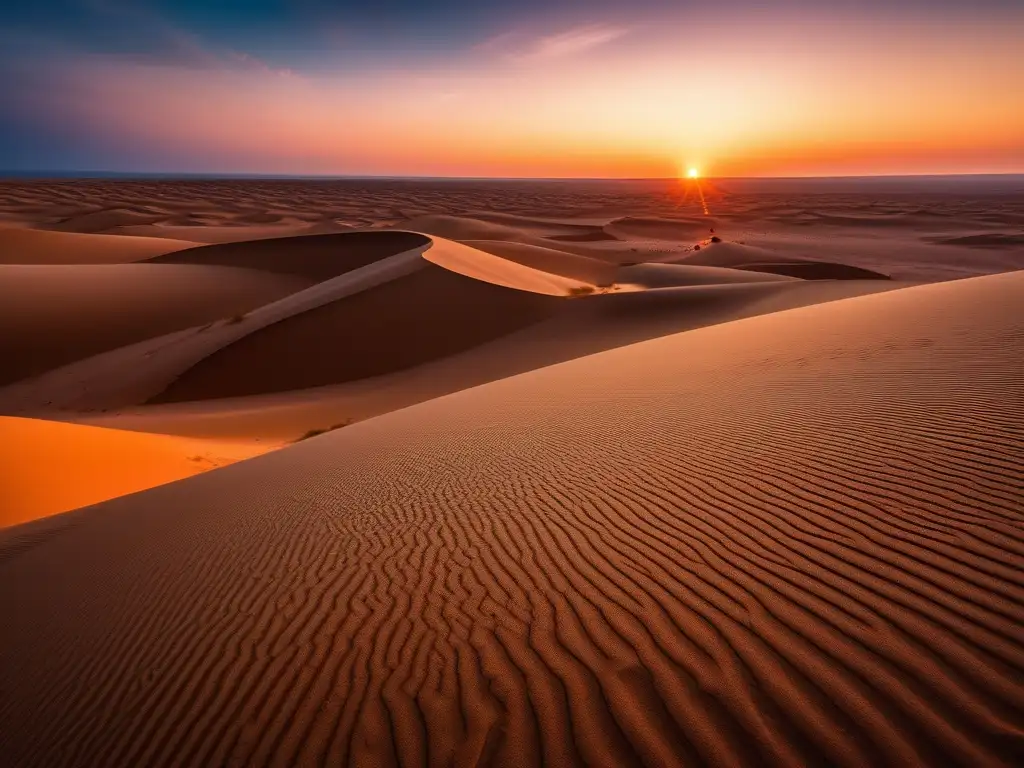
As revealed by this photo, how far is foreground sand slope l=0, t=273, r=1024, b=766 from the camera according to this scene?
2.32 m

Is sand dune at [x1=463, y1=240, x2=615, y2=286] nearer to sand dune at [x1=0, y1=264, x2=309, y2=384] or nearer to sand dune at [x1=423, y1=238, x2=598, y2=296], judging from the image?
sand dune at [x1=423, y1=238, x2=598, y2=296]

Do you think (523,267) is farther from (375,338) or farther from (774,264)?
(774,264)

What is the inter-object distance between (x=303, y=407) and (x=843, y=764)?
14500mm

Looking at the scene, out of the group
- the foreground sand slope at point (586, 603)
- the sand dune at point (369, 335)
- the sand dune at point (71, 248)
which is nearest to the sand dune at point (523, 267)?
the sand dune at point (369, 335)

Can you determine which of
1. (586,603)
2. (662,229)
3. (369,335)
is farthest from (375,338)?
(662,229)

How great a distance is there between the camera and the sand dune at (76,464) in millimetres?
8562

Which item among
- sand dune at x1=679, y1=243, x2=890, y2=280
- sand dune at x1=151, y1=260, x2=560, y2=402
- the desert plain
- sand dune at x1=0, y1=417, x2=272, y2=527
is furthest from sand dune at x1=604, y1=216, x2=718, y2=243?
sand dune at x1=0, y1=417, x2=272, y2=527

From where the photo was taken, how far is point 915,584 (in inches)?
114

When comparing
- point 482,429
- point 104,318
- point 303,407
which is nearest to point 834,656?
point 482,429

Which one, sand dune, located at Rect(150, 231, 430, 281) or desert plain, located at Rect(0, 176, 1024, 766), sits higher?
desert plain, located at Rect(0, 176, 1024, 766)

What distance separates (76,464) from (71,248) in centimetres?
3809

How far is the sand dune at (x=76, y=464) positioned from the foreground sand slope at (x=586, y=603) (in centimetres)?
229

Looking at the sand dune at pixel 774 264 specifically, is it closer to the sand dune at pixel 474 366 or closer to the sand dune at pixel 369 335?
the sand dune at pixel 474 366

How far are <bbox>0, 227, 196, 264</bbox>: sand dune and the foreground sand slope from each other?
38.6 metres
